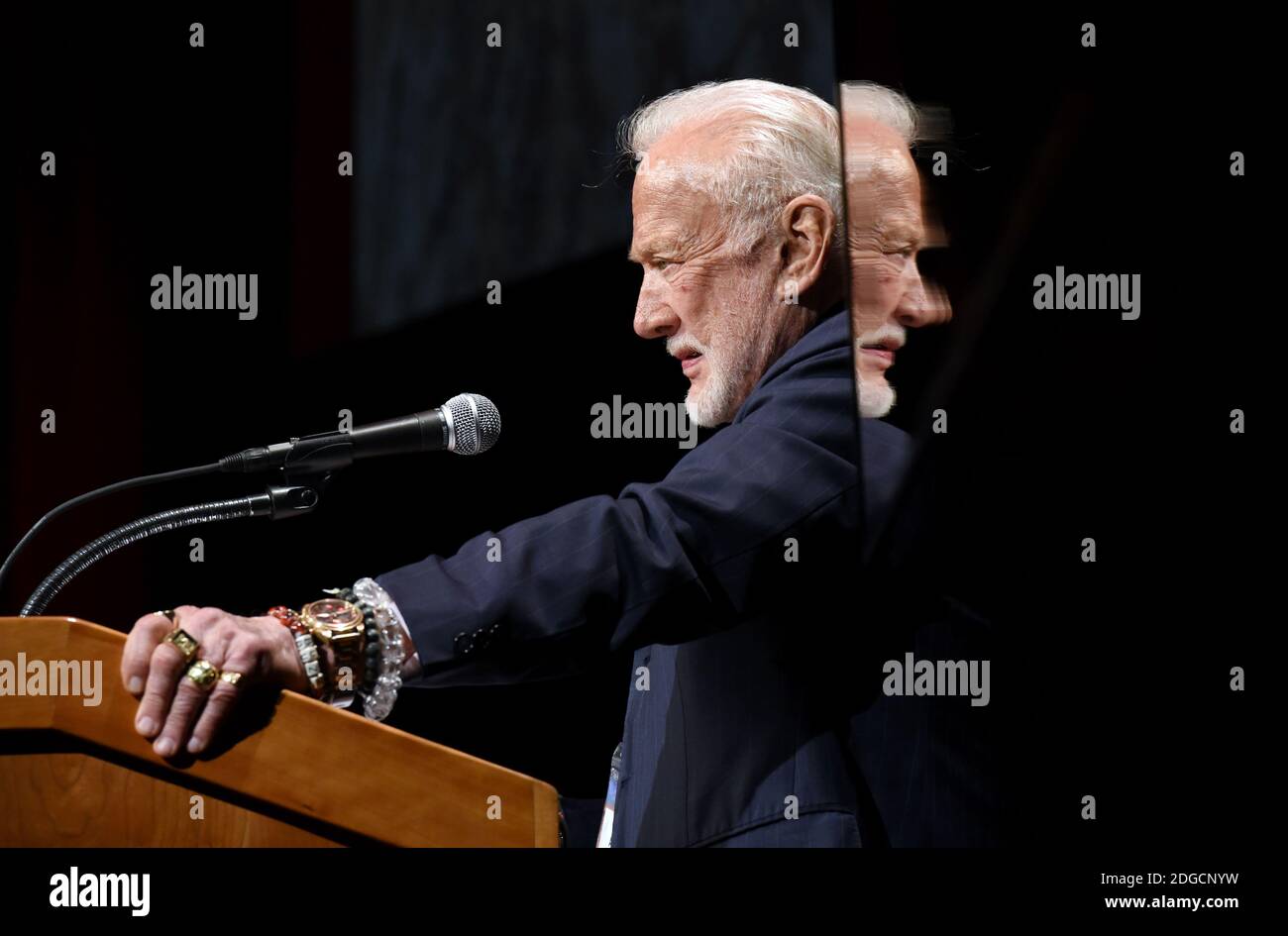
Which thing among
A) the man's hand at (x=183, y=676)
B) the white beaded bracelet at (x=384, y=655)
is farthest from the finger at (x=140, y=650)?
the white beaded bracelet at (x=384, y=655)

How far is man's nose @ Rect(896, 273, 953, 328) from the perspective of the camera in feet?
4.77

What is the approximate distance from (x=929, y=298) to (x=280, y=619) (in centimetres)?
78

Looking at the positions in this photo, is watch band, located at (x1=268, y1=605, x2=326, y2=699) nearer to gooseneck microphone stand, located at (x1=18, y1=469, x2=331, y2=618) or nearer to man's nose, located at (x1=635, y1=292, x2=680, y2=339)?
gooseneck microphone stand, located at (x1=18, y1=469, x2=331, y2=618)

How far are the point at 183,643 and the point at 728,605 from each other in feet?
1.93

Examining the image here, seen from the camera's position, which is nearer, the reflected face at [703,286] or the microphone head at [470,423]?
the microphone head at [470,423]

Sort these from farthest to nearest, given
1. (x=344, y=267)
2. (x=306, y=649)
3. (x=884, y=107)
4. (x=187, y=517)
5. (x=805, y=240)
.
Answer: (x=344, y=267), (x=805, y=240), (x=884, y=107), (x=187, y=517), (x=306, y=649)

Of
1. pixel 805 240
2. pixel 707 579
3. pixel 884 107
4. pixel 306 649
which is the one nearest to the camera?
pixel 306 649

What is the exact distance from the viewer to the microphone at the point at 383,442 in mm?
1358

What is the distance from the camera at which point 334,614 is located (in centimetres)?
126

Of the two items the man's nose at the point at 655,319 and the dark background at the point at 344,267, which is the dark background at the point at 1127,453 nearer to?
the man's nose at the point at 655,319

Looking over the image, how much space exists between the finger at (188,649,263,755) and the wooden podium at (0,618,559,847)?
14 mm

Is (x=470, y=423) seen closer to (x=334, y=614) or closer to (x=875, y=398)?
(x=334, y=614)

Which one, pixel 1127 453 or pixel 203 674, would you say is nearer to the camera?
pixel 203 674

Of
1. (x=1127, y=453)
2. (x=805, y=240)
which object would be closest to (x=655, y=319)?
(x=805, y=240)
